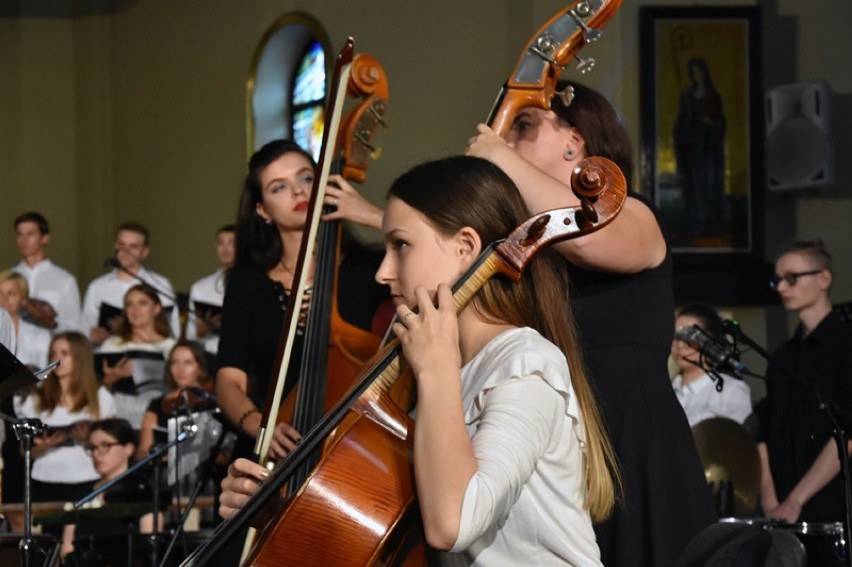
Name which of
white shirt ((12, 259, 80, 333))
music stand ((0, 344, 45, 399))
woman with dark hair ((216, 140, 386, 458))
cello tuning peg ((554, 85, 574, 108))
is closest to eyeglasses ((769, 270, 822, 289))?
woman with dark hair ((216, 140, 386, 458))

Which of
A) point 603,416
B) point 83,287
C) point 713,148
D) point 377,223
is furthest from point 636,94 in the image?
point 603,416

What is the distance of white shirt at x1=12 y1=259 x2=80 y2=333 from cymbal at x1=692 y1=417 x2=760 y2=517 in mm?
5229

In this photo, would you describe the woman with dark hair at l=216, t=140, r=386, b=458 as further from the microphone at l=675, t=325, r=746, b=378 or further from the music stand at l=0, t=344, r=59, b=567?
the microphone at l=675, t=325, r=746, b=378

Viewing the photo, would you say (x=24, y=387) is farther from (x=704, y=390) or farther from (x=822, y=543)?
(x=704, y=390)

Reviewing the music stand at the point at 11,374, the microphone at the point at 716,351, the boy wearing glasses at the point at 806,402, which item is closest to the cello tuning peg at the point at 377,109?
the music stand at the point at 11,374

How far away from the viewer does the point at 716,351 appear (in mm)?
5039

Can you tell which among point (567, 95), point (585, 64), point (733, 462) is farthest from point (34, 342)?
point (567, 95)

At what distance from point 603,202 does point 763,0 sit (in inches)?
287

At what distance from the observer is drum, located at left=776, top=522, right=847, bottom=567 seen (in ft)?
13.5

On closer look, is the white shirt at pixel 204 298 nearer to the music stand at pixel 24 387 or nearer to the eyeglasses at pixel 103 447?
the eyeglasses at pixel 103 447

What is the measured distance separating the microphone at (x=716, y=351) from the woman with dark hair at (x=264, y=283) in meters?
1.86

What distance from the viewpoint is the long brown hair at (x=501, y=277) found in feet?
6.96

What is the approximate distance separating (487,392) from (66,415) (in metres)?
5.87

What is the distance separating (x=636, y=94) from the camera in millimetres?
8812
